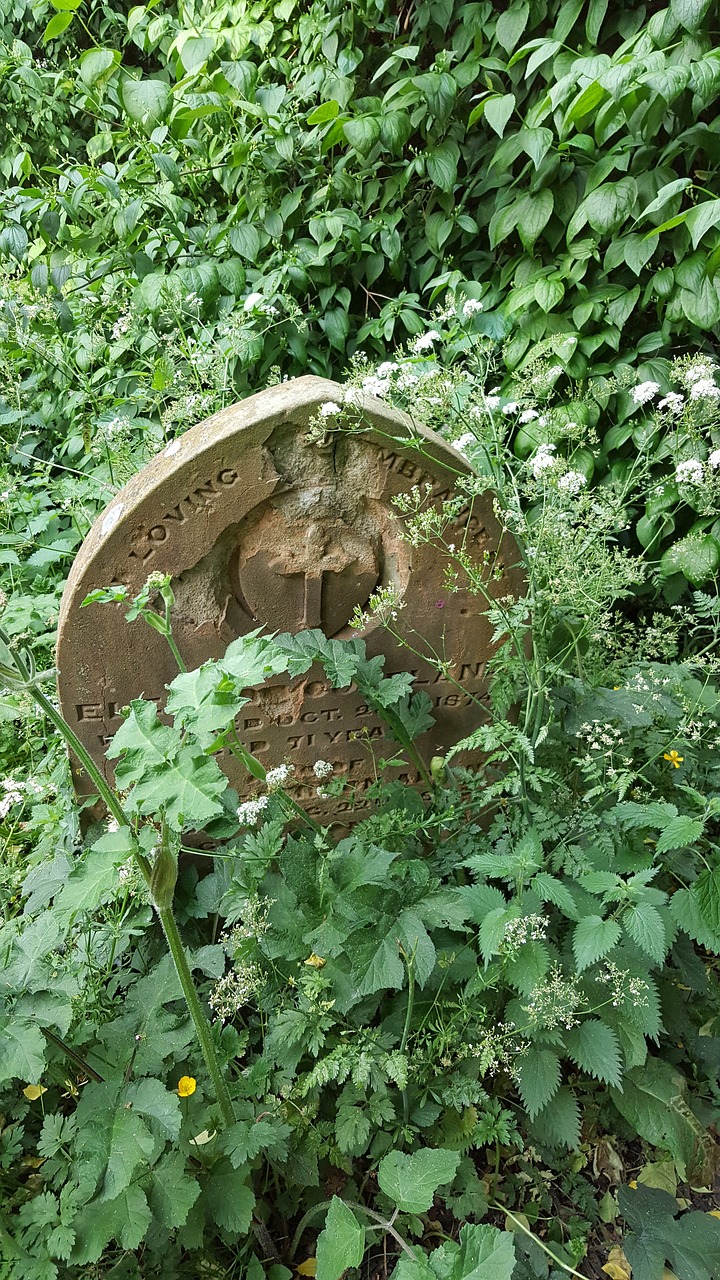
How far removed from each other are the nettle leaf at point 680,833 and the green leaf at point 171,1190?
109 cm

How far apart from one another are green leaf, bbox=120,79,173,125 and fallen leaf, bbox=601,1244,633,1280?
12.2 ft

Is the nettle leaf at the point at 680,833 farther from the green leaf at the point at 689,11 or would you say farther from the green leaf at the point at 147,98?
the green leaf at the point at 147,98

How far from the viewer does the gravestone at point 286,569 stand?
1.89 meters

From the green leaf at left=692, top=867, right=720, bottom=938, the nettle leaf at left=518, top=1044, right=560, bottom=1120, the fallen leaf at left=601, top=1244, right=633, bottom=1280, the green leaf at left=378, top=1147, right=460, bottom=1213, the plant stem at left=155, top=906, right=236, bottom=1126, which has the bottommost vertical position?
the fallen leaf at left=601, top=1244, right=633, bottom=1280

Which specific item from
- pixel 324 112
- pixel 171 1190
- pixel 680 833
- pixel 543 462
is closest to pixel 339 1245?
pixel 171 1190

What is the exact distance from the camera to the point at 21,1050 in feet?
4.36

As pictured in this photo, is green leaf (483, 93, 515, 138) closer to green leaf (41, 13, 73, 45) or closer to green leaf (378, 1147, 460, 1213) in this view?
green leaf (41, 13, 73, 45)

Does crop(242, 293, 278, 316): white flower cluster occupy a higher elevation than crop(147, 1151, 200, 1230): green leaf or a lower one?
higher

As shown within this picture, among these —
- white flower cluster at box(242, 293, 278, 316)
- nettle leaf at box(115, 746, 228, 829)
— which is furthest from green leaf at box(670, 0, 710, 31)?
nettle leaf at box(115, 746, 228, 829)

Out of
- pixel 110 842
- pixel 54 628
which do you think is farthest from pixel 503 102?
pixel 110 842

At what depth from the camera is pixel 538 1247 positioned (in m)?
1.64

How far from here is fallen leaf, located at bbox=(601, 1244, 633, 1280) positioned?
167 centimetres

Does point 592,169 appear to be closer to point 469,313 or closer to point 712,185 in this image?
point 712,185

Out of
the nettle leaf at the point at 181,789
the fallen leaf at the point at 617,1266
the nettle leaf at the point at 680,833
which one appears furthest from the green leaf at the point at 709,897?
the nettle leaf at the point at 181,789
